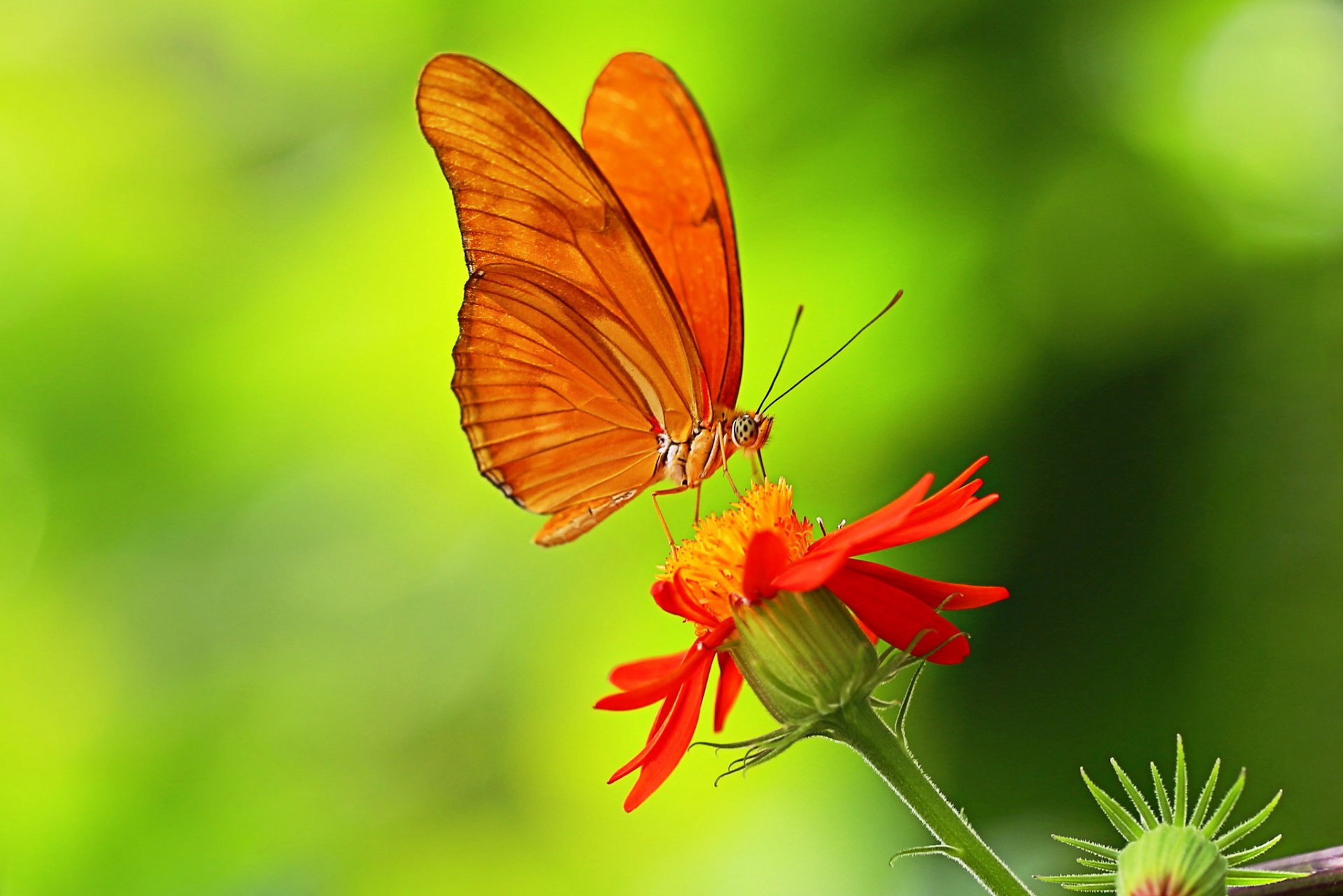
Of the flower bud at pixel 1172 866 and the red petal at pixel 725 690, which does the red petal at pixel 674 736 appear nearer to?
the red petal at pixel 725 690

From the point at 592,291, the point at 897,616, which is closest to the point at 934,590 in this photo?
the point at 897,616

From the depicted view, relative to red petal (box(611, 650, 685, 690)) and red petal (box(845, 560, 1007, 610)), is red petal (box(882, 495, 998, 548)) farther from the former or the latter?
red petal (box(611, 650, 685, 690))

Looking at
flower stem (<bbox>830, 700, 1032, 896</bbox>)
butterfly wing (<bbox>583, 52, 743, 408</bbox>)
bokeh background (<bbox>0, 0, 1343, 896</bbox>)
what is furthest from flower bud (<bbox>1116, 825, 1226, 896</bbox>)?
bokeh background (<bbox>0, 0, 1343, 896</bbox>)

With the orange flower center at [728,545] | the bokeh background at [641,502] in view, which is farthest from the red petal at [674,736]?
the bokeh background at [641,502]

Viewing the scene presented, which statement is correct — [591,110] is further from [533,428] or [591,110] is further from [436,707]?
[436,707]

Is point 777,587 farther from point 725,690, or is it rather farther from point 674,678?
point 725,690
